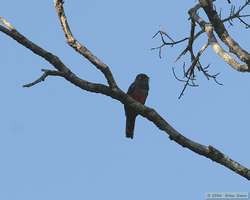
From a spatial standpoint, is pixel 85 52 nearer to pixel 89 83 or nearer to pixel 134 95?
pixel 89 83

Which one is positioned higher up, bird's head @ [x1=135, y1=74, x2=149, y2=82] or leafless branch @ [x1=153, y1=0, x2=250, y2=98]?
bird's head @ [x1=135, y1=74, x2=149, y2=82]

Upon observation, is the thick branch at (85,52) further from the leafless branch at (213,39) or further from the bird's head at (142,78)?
the bird's head at (142,78)

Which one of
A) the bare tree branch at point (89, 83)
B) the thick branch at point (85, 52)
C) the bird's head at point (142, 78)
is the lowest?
the bare tree branch at point (89, 83)

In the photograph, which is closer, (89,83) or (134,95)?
(89,83)

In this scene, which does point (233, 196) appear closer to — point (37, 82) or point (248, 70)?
point (248, 70)

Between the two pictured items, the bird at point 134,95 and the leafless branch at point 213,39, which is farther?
the bird at point 134,95

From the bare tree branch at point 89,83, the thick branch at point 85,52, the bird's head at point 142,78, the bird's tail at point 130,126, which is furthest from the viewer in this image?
the bird's head at point 142,78

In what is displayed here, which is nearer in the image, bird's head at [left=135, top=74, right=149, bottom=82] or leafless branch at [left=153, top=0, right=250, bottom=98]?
leafless branch at [left=153, top=0, right=250, bottom=98]

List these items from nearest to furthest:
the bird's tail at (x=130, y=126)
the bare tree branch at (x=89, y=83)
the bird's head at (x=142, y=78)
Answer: the bare tree branch at (x=89, y=83)
the bird's tail at (x=130, y=126)
the bird's head at (x=142, y=78)

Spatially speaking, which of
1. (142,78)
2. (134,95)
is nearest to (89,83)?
(134,95)

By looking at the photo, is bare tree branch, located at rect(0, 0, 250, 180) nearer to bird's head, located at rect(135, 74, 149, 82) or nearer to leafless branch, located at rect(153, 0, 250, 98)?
leafless branch, located at rect(153, 0, 250, 98)

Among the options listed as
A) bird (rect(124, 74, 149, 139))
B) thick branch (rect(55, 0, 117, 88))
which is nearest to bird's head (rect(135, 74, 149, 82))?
bird (rect(124, 74, 149, 139))

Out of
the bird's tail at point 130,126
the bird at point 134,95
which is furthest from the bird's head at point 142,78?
the bird's tail at point 130,126

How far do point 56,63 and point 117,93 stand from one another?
1.97 feet
